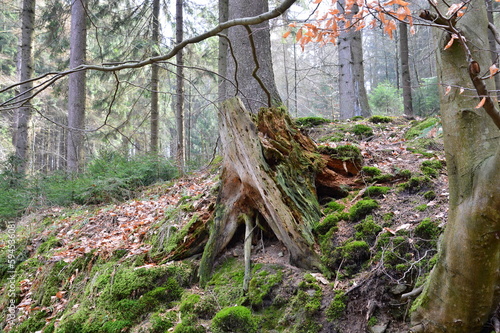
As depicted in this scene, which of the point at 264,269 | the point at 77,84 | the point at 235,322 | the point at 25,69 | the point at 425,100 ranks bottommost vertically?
the point at 235,322

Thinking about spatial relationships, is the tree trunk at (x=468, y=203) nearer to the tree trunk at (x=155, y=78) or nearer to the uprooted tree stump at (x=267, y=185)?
the uprooted tree stump at (x=267, y=185)

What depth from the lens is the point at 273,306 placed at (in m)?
2.70

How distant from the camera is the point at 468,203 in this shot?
1.70m

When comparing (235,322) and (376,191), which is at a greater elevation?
(376,191)

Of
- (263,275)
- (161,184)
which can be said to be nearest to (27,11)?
(161,184)

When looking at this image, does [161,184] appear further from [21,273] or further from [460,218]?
[460,218]

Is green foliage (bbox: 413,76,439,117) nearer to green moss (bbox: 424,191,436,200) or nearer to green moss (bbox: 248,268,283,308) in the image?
green moss (bbox: 424,191,436,200)

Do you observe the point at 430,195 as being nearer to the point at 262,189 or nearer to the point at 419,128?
the point at 262,189

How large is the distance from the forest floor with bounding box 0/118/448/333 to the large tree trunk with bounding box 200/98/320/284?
172 millimetres

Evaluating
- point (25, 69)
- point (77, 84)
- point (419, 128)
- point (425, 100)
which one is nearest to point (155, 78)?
point (77, 84)

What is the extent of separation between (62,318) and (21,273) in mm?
1745

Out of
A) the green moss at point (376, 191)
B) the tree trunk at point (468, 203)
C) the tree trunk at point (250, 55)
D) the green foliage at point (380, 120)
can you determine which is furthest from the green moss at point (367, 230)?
the green foliage at point (380, 120)

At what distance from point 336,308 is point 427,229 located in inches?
40.7

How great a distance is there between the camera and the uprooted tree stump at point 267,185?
3.08m
